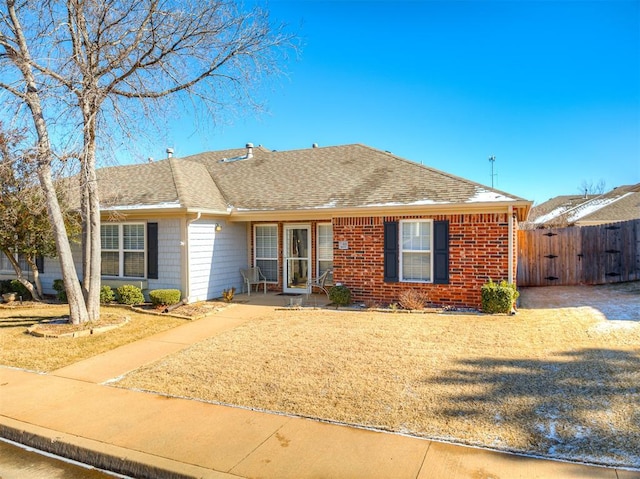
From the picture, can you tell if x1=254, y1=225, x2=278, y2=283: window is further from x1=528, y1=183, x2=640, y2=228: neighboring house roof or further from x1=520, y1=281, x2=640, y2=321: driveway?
x1=528, y1=183, x2=640, y2=228: neighboring house roof

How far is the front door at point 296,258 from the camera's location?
13109 millimetres

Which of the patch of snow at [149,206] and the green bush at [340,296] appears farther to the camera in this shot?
the patch of snow at [149,206]

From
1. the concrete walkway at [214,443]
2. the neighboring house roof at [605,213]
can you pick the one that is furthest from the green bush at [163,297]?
the neighboring house roof at [605,213]

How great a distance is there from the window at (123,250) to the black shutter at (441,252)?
7.94 m

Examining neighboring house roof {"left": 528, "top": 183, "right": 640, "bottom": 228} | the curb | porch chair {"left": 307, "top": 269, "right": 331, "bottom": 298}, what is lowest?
the curb

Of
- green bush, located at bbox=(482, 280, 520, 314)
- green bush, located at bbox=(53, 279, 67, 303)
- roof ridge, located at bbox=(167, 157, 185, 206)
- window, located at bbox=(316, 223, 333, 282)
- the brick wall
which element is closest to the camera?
green bush, located at bbox=(482, 280, 520, 314)

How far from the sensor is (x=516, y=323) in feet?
28.6

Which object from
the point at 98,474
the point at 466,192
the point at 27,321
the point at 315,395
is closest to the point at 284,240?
the point at 466,192

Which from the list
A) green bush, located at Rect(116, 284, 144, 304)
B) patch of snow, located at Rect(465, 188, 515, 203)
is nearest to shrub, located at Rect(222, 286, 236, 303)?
green bush, located at Rect(116, 284, 144, 304)

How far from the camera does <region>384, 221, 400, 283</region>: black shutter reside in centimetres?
1089

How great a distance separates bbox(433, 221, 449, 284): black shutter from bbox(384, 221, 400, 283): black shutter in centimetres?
94

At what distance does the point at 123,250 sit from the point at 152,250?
112 centimetres

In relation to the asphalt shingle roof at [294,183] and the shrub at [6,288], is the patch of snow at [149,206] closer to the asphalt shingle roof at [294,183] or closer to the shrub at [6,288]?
the asphalt shingle roof at [294,183]

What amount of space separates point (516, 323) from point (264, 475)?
683cm
